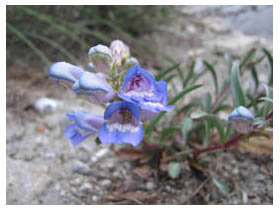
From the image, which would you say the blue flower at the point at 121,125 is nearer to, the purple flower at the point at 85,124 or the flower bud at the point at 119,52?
the purple flower at the point at 85,124

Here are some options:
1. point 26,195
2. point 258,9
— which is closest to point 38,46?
point 26,195

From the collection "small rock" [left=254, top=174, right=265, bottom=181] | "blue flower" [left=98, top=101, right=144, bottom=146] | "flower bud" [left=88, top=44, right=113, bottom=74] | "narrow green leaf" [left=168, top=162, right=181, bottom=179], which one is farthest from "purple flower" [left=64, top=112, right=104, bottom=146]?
"small rock" [left=254, top=174, right=265, bottom=181]

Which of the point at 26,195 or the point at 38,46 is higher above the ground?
the point at 38,46

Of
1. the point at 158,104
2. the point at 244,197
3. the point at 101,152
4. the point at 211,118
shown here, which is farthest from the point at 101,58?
the point at 244,197

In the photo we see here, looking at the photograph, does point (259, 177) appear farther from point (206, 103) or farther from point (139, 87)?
point (139, 87)
